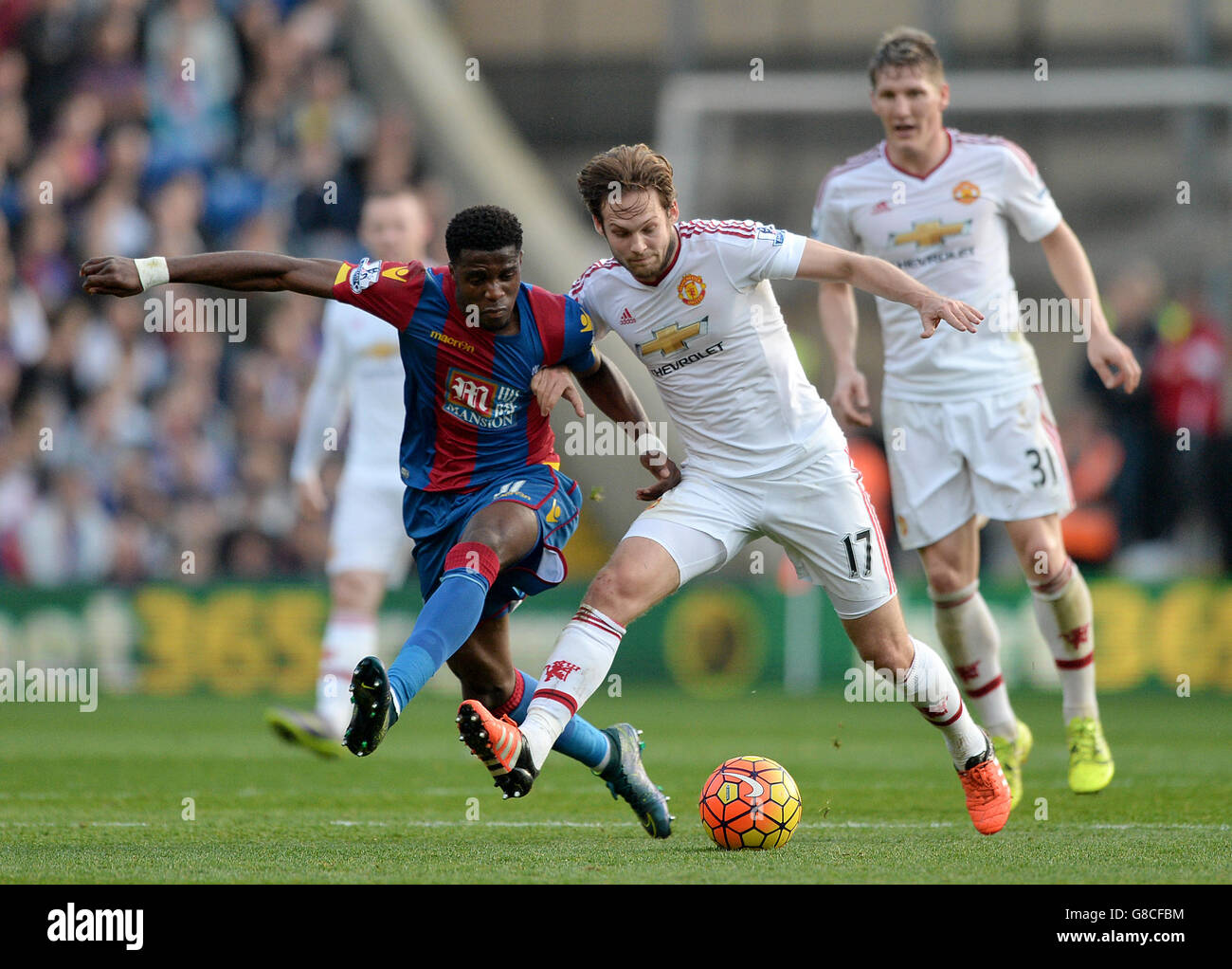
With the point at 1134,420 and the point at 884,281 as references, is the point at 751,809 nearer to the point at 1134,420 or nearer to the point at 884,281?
the point at 884,281

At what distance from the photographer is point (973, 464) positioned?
7867mm

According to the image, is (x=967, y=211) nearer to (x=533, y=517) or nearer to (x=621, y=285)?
(x=621, y=285)

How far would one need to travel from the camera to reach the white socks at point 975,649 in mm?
7922

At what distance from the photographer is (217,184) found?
55.8 feet

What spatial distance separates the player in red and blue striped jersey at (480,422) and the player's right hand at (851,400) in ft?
4.75

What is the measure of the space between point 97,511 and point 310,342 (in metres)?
2.50

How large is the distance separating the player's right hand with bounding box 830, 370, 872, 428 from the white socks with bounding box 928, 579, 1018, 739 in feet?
2.92

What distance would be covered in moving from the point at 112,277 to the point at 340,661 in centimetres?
384

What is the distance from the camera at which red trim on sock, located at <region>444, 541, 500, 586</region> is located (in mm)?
6062

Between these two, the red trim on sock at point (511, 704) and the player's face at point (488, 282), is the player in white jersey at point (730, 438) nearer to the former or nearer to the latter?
the player's face at point (488, 282)

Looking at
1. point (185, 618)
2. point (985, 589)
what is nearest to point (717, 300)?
point (985, 589)
